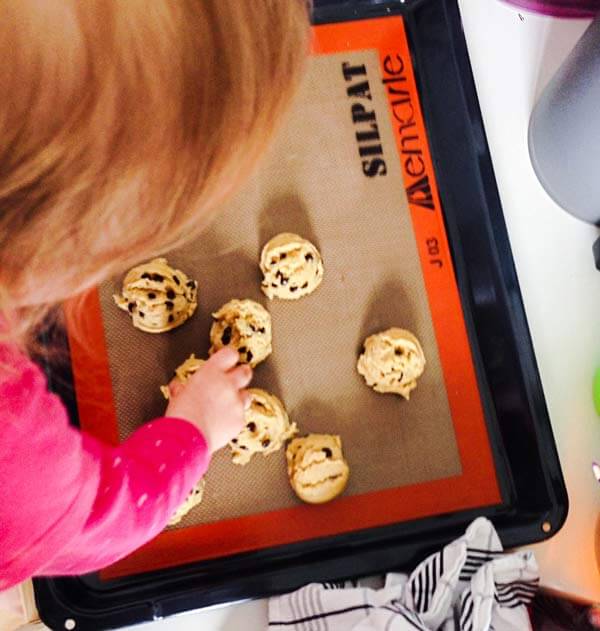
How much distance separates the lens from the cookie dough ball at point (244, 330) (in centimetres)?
80

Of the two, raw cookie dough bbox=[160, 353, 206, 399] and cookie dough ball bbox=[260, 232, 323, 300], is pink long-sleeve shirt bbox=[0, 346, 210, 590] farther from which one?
cookie dough ball bbox=[260, 232, 323, 300]

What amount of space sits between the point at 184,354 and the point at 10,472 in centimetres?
32

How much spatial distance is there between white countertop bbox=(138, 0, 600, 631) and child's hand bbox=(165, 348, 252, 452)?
0.62 feet

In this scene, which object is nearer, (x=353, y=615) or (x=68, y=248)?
(x=68, y=248)

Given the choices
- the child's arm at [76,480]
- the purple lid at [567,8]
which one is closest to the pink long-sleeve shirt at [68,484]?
the child's arm at [76,480]

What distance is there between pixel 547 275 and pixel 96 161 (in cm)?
57

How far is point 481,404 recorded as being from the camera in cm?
83

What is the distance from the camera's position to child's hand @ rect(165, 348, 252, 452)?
75 centimetres

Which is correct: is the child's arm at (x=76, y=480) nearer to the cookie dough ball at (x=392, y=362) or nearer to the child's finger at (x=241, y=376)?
the child's finger at (x=241, y=376)

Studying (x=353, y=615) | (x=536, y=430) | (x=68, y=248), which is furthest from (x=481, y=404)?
(x=68, y=248)

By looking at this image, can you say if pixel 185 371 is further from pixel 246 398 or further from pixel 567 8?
pixel 567 8

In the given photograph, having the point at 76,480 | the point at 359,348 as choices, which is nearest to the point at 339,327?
the point at 359,348

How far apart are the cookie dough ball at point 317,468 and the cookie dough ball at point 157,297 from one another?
20 centimetres

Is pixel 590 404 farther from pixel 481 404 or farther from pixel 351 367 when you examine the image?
pixel 351 367
